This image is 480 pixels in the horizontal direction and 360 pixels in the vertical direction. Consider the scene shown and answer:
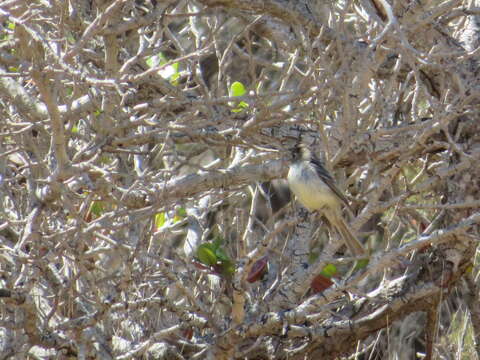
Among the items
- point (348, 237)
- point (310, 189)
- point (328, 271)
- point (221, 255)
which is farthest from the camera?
point (310, 189)

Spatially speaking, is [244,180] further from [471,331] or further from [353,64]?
[471,331]

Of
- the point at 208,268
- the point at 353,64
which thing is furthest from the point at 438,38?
the point at 208,268

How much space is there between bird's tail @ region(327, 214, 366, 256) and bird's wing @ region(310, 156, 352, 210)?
0.12m

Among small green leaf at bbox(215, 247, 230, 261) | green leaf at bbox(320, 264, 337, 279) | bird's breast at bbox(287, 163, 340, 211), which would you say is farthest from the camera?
bird's breast at bbox(287, 163, 340, 211)

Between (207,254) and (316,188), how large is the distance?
3.88 feet

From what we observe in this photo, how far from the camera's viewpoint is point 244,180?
4.95 metres

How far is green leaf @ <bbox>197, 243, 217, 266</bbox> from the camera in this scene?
4922 millimetres

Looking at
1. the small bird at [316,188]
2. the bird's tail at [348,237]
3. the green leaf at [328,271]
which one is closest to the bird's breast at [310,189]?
the small bird at [316,188]

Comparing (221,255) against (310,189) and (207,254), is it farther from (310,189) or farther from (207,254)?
(310,189)

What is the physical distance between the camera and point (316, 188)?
5812 mm

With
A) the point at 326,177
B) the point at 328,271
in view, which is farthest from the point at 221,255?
the point at 326,177

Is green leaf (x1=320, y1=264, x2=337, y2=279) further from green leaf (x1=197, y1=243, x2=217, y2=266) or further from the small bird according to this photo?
green leaf (x1=197, y1=243, x2=217, y2=266)

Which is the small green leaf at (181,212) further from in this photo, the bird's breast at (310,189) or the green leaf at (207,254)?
the bird's breast at (310,189)

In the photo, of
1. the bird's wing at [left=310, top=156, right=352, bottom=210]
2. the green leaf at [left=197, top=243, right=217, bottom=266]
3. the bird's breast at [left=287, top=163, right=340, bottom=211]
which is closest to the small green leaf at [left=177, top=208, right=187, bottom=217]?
the green leaf at [left=197, top=243, right=217, bottom=266]
